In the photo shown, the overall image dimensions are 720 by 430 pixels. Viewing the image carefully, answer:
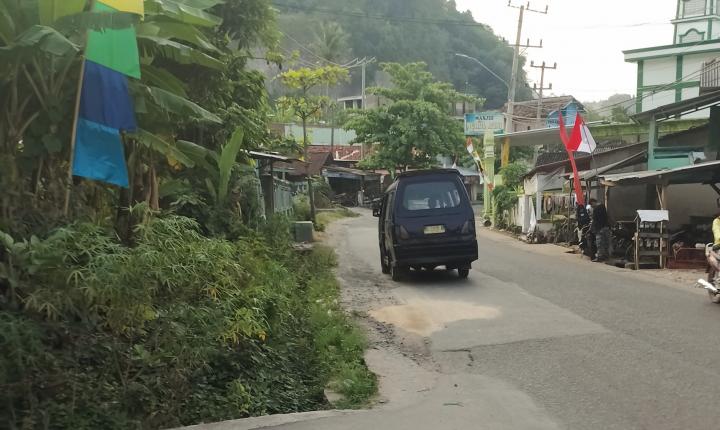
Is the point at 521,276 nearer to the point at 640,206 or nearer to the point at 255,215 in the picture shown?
the point at 255,215

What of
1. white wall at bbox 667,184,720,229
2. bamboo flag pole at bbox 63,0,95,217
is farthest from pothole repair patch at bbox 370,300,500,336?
white wall at bbox 667,184,720,229

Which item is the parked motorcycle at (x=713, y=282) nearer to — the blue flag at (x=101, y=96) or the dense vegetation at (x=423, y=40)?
the blue flag at (x=101, y=96)

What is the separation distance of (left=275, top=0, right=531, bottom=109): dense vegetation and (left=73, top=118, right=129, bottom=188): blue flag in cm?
7502

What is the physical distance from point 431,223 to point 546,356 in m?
5.59

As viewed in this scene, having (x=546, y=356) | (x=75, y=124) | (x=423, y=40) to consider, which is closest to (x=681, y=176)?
(x=546, y=356)

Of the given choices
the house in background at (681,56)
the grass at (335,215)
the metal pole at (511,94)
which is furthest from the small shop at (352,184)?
the house in background at (681,56)

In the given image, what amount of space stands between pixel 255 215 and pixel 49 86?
23.8ft

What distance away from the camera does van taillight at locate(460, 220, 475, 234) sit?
12.2 m

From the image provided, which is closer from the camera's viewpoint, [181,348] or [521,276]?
[181,348]

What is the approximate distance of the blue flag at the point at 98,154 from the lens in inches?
234

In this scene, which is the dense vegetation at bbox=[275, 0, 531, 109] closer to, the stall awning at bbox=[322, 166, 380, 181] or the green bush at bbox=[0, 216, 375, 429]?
the stall awning at bbox=[322, 166, 380, 181]

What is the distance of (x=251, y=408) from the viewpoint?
5203mm

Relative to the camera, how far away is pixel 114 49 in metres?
6.00

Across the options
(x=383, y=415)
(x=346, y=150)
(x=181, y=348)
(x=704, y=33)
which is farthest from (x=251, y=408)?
(x=346, y=150)
